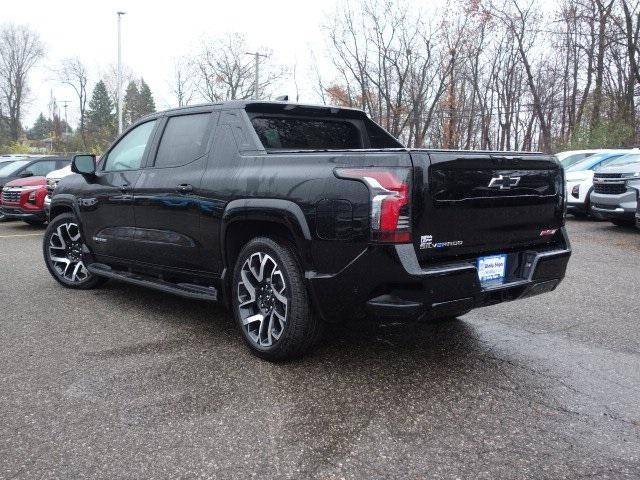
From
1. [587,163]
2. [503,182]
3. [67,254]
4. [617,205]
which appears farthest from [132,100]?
[503,182]

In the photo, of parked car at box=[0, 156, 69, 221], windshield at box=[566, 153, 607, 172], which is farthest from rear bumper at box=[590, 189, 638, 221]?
parked car at box=[0, 156, 69, 221]

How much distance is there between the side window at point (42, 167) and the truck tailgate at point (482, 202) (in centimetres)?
1267

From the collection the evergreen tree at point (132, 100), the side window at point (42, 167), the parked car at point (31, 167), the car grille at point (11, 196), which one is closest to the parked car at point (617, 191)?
the car grille at point (11, 196)

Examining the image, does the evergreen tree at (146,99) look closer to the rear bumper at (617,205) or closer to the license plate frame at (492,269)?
the rear bumper at (617,205)

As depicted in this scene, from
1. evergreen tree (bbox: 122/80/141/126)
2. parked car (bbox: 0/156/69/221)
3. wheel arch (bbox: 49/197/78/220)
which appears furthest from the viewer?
evergreen tree (bbox: 122/80/141/126)

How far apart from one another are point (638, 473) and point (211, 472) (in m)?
1.84

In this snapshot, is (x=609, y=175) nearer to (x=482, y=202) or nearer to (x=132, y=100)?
(x=482, y=202)

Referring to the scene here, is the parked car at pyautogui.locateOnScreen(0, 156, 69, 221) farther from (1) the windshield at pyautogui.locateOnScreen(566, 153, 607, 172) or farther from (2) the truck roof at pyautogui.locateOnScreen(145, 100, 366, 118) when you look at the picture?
(1) the windshield at pyautogui.locateOnScreen(566, 153, 607, 172)

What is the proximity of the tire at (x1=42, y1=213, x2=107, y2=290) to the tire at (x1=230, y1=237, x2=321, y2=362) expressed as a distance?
2637mm

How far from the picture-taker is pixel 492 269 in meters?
3.44

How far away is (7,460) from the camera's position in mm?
2512

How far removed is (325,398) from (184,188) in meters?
1.96

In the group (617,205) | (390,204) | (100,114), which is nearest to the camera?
(390,204)

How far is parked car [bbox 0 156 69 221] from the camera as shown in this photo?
13.2 m
